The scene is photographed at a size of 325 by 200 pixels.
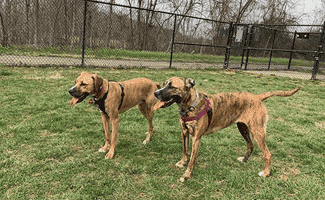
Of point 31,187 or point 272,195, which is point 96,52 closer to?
point 31,187

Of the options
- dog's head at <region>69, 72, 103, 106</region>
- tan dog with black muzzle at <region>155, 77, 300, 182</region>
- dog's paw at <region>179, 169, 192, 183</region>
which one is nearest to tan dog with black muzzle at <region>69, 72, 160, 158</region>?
dog's head at <region>69, 72, 103, 106</region>

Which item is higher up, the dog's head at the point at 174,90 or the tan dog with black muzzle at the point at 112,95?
the dog's head at the point at 174,90

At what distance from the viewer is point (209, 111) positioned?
109 inches

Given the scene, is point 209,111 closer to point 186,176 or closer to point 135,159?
point 186,176

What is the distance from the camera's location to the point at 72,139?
145 inches

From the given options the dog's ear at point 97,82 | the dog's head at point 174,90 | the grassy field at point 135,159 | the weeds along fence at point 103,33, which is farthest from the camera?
the weeds along fence at point 103,33

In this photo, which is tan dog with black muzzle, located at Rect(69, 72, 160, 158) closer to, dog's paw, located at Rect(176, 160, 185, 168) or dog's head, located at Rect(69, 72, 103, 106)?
dog's head, located at Rect(69, 72, 103, 106)

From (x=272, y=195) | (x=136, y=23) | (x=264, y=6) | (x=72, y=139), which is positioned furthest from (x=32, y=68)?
(x=264, y=6)

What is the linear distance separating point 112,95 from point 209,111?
134 centimetres

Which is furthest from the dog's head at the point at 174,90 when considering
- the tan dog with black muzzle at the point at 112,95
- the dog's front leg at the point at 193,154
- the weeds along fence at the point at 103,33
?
the weeds along fence at the point at 103,33

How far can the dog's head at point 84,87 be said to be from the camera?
2.79 m

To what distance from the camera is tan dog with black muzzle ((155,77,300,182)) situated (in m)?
2.56

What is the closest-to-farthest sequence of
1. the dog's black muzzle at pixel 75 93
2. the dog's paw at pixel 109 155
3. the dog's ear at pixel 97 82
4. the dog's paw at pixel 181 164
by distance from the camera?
the dog's black muzzle at pixel 75 93 < the dog's ear at pixel 97 82 < the dog's paw at pixel 181 164 < the dog's paw at pixel 109 155

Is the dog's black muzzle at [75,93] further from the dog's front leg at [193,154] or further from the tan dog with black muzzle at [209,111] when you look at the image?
the dog's front leg at [193,154]
